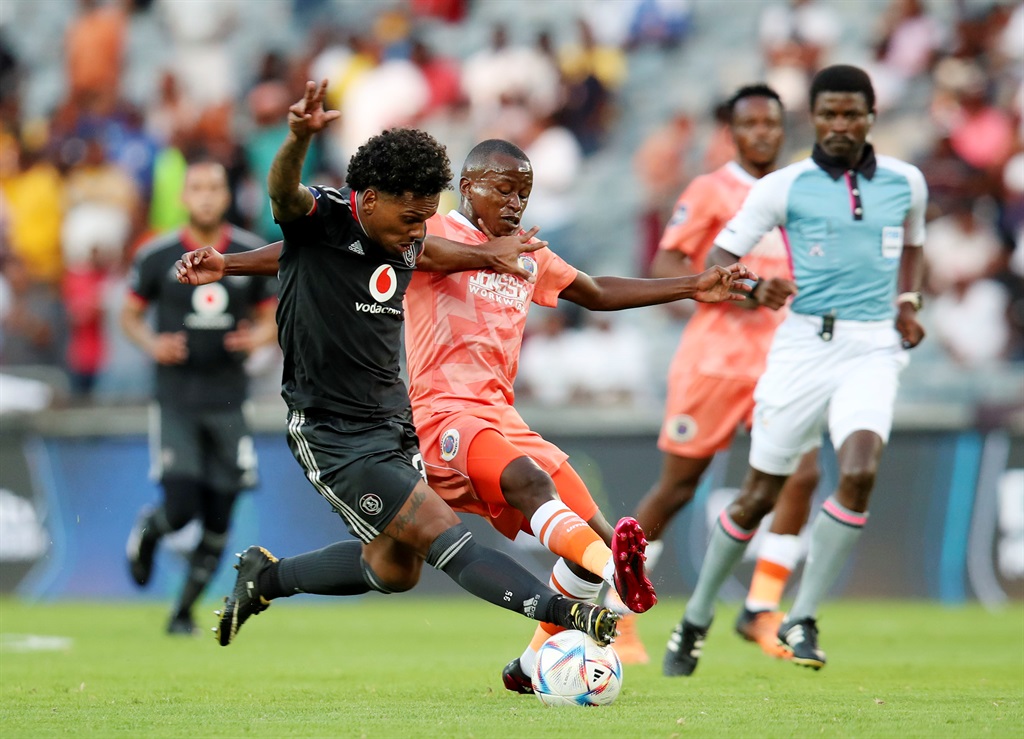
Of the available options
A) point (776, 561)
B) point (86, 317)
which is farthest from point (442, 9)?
point (776, 561)

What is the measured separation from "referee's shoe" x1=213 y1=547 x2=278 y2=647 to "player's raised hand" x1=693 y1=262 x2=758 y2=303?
2257mm

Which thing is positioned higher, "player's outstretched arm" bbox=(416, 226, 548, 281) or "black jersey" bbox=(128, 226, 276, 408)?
"player's outstretched arm" bbox=(416, 226, 548, 281)

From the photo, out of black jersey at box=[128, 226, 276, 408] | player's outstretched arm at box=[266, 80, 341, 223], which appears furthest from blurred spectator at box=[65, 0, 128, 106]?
player's outstretched arm at box=[266, 80, 341, 223]

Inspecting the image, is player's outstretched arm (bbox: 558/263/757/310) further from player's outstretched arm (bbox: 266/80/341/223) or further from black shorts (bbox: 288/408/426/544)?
player's outstretched arm (bbox: 266/80/341/223)

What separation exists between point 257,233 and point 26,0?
6.78 m

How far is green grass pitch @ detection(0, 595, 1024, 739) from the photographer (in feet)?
17.6

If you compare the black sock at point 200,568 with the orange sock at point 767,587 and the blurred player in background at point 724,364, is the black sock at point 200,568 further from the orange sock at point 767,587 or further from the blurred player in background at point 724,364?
the orange sock at point 767,587

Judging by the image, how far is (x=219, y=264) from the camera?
605cm

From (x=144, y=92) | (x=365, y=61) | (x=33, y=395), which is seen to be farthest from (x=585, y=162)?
(x=33, y=395)

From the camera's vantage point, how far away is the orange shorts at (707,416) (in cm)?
894

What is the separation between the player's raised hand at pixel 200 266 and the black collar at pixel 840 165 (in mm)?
3345

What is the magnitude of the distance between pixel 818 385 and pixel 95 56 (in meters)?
13.5

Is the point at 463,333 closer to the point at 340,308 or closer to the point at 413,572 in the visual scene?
the point at 340,308

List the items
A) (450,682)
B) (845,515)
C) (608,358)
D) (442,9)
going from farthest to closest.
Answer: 1. (442,9)
2. (608,358)
3. (845,515)
4. (450,682)
